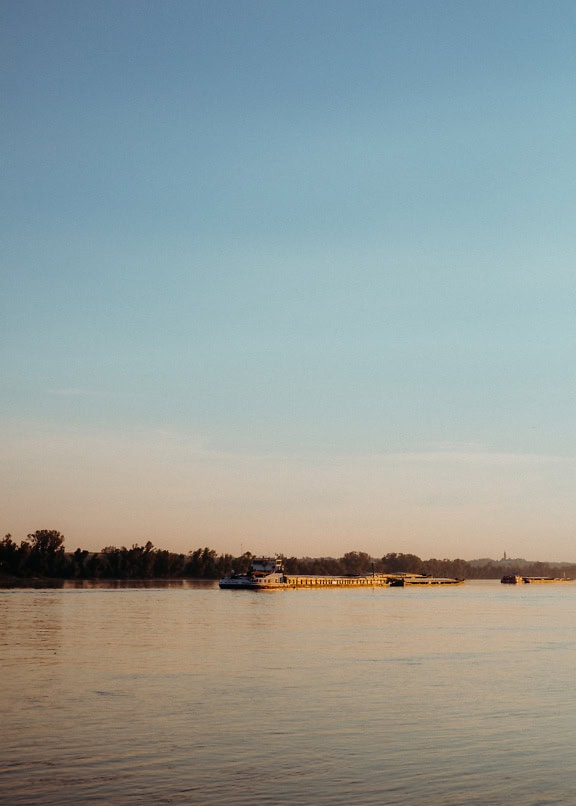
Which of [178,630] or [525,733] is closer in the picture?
[525,733]

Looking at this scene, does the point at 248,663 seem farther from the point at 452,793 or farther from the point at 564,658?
the point at 452,793

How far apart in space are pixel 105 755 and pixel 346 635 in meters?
58.0

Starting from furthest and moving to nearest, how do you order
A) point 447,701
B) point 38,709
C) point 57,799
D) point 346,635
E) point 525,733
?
point 346,635, point 447,701, point 38,709, point 525,733, point 57,799

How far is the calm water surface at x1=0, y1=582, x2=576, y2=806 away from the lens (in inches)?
1161

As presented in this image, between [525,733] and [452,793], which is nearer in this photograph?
[452,793]

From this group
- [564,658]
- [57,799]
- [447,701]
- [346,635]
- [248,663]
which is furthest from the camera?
[346,635]

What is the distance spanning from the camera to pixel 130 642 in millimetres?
76812

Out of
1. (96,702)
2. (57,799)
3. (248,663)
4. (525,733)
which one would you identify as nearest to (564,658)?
(248,663)

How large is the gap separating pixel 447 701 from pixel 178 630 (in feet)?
160

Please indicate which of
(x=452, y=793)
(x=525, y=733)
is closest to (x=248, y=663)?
(x=525, y=733)

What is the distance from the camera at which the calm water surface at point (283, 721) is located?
1161 inches

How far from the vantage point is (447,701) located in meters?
47.2

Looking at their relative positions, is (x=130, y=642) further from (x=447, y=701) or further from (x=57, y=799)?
(x=57, y=799)

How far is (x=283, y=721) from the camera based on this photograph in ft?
134
